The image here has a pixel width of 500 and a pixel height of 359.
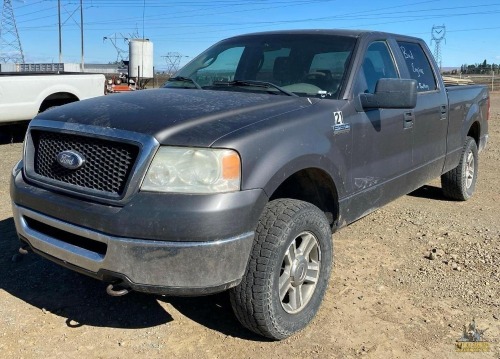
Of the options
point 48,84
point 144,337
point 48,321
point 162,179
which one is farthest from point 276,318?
point 48,84

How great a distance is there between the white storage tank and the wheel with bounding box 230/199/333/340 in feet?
67.8

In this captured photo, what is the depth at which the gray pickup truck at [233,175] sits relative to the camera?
8.23 feet

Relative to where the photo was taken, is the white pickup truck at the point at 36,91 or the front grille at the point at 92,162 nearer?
the front grille at the point at 92,162

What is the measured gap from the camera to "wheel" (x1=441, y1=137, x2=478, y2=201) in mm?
5859

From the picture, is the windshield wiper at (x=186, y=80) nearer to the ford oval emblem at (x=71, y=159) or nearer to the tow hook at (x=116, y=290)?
the ford oval emblem at (x=71, y=159)

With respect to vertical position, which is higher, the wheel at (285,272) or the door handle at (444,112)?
the door handle at (444,112)

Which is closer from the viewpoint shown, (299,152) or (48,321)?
(299,152)

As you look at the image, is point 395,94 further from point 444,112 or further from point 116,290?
point 116,290

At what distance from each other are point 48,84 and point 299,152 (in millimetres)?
7962

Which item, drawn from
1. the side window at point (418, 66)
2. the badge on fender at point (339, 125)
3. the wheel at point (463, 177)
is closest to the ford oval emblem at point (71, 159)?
the badge on fender at point (339, 125)

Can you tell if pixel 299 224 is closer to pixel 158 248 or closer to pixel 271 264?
pixel 271 264

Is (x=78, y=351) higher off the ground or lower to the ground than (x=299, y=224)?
lower

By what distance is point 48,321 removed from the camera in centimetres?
321

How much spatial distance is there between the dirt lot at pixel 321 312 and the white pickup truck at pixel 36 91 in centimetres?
505
